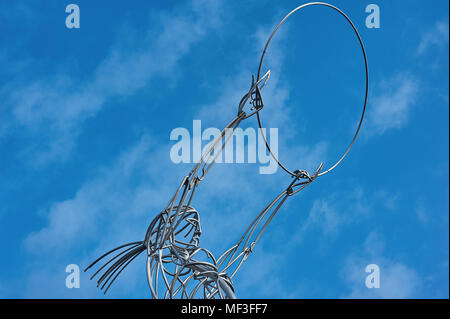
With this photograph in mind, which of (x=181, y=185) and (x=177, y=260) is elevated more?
(x=181, y=185)

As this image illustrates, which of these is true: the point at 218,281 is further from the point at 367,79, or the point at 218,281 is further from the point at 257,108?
the point at 367,79

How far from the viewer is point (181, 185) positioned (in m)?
11.9
